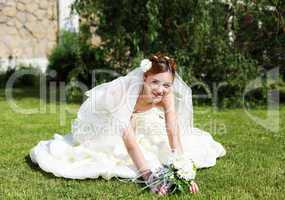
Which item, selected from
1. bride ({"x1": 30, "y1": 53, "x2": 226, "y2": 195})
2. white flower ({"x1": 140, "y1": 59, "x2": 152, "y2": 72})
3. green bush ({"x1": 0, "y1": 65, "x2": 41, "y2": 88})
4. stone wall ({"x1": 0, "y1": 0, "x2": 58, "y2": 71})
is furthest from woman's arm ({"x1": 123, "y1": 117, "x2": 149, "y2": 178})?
stone wall ({"x1": 0, "y1": 0, "x2": 58, "y2": 71})

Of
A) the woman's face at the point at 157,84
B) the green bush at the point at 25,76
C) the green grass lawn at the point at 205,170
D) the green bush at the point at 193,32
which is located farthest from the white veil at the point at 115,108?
the green bush at the point at 25,76

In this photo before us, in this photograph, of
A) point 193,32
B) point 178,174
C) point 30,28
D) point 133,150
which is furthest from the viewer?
point 30,28

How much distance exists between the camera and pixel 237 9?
937cm

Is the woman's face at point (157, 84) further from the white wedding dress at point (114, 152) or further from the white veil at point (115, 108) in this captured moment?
the white wedding dress at point (114, 152)

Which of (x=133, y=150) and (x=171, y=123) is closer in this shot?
(x=133, y=150)

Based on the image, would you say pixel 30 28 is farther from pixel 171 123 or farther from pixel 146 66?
pixel 146 66

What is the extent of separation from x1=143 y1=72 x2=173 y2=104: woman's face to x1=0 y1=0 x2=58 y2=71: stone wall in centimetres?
905

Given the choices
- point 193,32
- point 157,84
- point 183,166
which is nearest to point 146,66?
point 157,84

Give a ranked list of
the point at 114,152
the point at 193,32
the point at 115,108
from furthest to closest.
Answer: the point at 193,32, the point at 114,152, the point at 115,108

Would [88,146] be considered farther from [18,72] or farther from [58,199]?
[18,72]

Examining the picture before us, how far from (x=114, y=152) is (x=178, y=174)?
1.11 m

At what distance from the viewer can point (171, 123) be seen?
5.01 m

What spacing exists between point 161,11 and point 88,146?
459 cm

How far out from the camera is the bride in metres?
4.64
